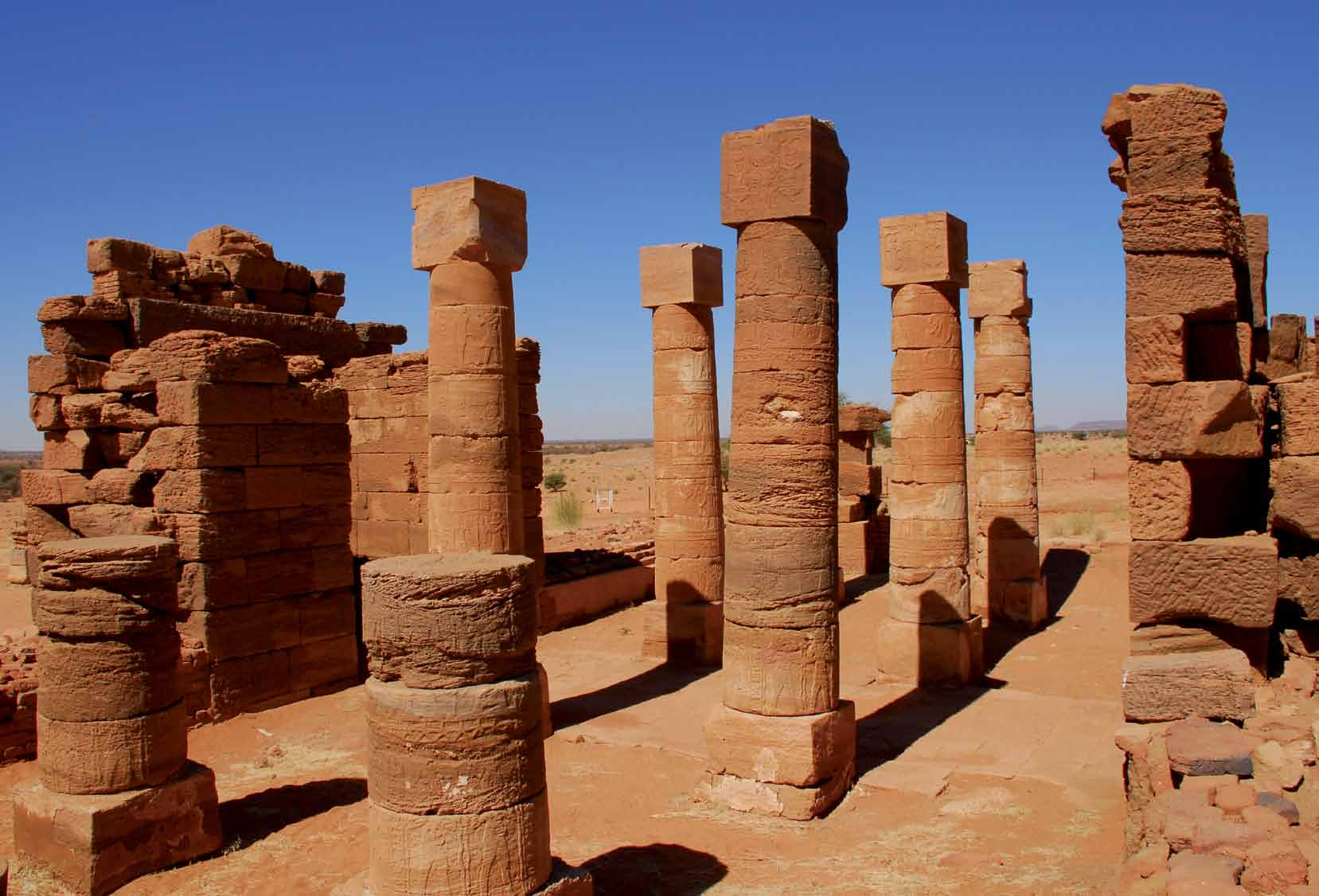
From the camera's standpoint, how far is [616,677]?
12.8m

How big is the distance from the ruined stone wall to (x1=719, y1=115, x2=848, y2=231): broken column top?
5977mm

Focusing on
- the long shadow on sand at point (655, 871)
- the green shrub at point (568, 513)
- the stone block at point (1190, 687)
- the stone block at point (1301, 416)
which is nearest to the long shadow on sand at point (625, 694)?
the long shadow on sand at point (655, 871)

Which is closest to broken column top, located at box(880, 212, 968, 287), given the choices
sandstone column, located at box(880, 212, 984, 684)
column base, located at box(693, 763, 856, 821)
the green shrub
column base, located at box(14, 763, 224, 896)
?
sandstone column, located at box(880, 212, 984, 684)

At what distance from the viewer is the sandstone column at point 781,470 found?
8188 mm

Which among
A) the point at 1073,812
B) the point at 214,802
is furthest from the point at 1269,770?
the point at 214,802

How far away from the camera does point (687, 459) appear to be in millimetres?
13297

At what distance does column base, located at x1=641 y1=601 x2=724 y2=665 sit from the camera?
13.2 metres

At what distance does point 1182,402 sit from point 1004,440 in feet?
31.5

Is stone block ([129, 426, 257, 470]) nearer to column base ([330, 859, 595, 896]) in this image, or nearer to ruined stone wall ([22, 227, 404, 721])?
ruined stone wall ([22, 227, 404, 721])

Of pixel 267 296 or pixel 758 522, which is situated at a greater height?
pixel 267 296

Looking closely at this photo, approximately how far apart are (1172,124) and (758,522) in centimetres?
412

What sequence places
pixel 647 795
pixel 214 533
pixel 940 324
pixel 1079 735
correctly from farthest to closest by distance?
pixel 940 324 < pixel 214 533 < pixel 1079 735 < pixel 647 795

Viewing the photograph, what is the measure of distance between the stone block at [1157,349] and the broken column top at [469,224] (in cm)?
548

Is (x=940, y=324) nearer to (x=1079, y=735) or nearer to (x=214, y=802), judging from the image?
(x=1079, y=735)
